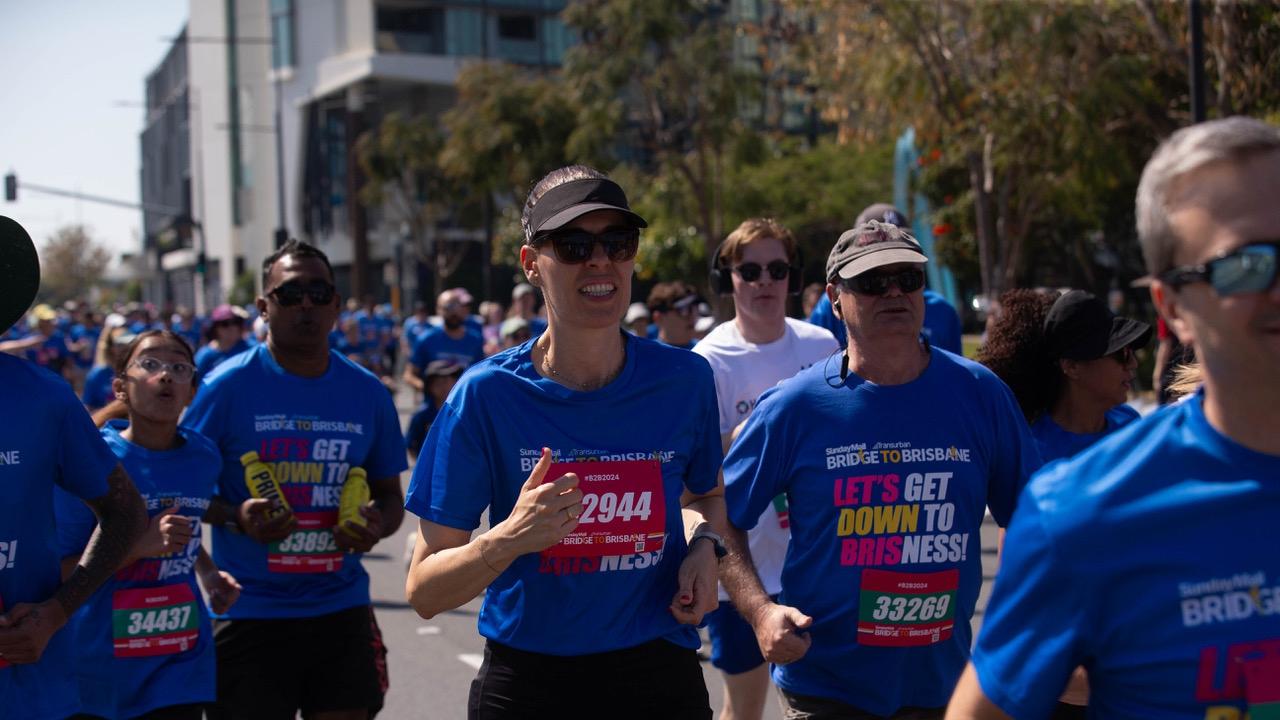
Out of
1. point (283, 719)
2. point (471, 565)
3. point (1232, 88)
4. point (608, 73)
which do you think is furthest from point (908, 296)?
point (608, 73)

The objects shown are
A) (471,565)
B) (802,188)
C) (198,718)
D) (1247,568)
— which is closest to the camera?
(1247,568)

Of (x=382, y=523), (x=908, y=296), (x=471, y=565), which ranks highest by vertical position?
(x=908, y=296)

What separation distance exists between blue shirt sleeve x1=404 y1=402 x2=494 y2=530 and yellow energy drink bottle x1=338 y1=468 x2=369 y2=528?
1696 mm

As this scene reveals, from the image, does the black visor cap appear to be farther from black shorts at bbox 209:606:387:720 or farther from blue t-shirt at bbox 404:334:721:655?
black shorts at bbox 209:606:387:720

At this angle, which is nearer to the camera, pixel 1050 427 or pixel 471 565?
pixel 471 565

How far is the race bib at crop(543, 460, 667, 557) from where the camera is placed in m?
3.24

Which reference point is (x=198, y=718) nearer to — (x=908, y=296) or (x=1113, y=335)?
(x=908, y=296)

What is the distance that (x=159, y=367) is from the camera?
4.86 m

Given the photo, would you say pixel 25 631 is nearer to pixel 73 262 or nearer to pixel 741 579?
pixel 741 579

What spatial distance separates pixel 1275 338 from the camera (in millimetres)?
1829

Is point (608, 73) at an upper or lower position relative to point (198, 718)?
upper

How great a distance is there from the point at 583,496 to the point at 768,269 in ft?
9.09

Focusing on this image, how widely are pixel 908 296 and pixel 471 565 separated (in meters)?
1.45

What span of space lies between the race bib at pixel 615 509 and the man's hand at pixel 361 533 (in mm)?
1838
